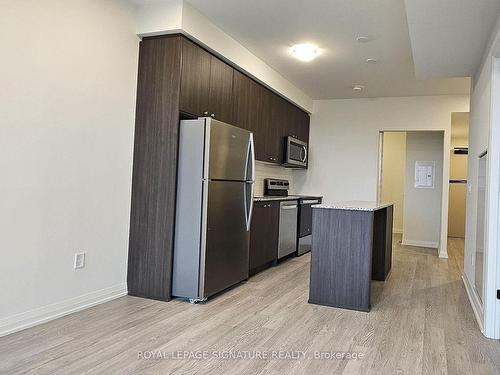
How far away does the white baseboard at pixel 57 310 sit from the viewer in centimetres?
255

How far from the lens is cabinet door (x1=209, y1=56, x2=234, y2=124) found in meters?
3.88

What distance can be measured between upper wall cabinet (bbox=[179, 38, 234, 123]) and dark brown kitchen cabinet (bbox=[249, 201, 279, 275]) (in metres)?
1.06

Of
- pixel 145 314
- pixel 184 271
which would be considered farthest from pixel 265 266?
pixel 145 314

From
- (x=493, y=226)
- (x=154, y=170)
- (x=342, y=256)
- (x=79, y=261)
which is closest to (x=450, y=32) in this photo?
(x=493, y=226)

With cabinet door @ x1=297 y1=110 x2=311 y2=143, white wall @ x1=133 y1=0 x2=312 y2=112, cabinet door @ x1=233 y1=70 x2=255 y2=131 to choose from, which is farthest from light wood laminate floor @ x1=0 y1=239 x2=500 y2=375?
cabinet door @ x1=297 y1=110 x2=311 y2=143

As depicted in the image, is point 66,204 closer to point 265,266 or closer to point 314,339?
point 314,339

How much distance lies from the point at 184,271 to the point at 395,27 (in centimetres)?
284

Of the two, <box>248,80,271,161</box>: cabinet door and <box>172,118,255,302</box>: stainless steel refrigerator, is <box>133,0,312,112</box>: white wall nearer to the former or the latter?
<box>248,80,271,161</box>: cabinet door

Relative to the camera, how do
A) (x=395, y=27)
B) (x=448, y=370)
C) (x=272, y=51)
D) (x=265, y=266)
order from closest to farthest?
(x=448, y=370), (x=395, y=27), (x=272, y=51), (x=265, y=266)

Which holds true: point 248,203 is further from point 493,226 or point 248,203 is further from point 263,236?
point 493,226

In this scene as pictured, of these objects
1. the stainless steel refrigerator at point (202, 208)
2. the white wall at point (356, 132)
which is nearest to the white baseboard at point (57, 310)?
the stainless steel refrigerator at point (202, 208)

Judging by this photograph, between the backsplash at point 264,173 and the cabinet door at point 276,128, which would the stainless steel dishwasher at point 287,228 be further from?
the cabinet door at point 276,128

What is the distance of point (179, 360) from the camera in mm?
2242

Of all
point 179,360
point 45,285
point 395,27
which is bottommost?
point 179,360
